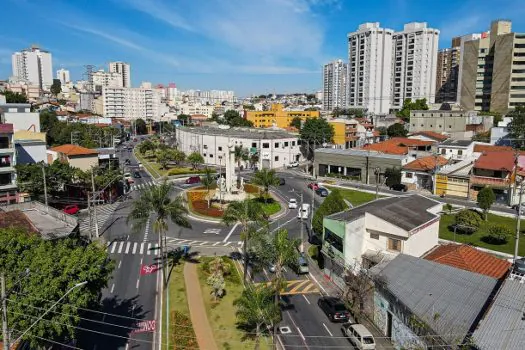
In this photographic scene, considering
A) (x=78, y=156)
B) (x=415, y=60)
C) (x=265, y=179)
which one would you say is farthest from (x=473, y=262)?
(x=415, y=60)

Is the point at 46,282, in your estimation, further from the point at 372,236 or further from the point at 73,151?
the point at 73,151

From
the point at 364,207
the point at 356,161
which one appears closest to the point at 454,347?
the point at 364,207

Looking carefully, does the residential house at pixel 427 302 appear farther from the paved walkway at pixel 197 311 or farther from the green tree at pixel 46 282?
the green tree at pixel 46 282

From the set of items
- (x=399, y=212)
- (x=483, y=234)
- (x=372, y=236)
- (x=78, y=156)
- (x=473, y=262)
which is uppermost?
(x=78, y=156)

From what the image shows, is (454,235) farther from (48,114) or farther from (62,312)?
(48,114)

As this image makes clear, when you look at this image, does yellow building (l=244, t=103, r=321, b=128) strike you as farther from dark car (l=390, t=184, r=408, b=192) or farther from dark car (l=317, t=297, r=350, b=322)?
dark car (l=317, t=297, r=350, b=322)

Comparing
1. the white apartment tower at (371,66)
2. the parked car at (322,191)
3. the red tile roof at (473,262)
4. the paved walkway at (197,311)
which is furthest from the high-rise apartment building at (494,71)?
the paved walkway at (197,311)

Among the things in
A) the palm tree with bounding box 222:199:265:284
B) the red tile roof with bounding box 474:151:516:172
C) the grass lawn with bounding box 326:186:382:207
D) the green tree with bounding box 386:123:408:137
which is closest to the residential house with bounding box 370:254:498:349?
the palm tree with bounding box 222:199:265:284
